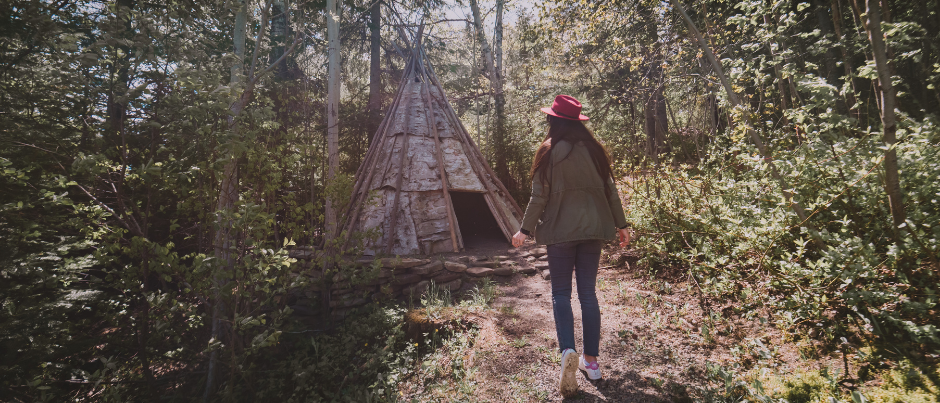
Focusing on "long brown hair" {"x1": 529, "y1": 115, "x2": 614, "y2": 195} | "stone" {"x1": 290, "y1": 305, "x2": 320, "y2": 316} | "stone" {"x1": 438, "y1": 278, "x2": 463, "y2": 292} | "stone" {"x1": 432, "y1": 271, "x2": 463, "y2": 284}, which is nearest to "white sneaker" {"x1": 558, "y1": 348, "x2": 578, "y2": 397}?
"long brown hair" {"x1": 529, "y1": 115, "x2": 614, "y2": 195}

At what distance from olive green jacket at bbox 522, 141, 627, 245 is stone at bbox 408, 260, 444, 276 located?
2.81 metres

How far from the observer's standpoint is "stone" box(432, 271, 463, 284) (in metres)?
4.99

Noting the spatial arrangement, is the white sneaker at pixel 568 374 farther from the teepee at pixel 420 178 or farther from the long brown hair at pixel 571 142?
the teepee at pixel 420 178

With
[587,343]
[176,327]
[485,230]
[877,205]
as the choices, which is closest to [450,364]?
[587,343]

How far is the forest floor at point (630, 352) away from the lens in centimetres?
231

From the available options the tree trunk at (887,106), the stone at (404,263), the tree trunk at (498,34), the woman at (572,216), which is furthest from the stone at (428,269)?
the tree trunk at (498,34)

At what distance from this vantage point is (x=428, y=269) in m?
5.00

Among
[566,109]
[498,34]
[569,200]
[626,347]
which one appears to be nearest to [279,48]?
[498,34]

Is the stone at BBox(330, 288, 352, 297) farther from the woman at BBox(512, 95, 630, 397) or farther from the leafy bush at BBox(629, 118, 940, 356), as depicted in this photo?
the leafy bush at BBox(629, 118, 940, 356)

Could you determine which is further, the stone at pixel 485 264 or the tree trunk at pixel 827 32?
the stone at pixel 485 264

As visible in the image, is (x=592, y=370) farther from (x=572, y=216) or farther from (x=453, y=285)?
(x=453, y=285)

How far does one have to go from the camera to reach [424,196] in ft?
20.9

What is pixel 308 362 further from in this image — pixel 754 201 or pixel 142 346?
Answer: pixel 754 201

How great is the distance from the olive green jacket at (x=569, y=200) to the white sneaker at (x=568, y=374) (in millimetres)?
624
